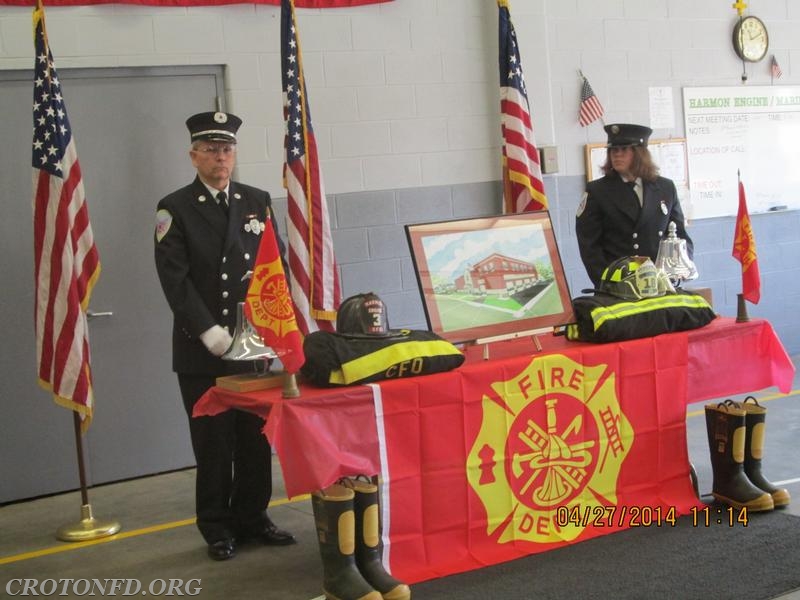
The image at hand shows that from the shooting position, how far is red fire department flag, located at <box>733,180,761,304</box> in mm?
4188

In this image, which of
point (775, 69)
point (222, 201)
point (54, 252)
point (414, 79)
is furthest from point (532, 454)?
point (775, 69)

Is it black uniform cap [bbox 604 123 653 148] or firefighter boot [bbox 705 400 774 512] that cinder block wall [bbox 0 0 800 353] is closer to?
black uniform cap [bbox 604 123 653 148]

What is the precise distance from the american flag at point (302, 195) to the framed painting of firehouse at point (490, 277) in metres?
1.36

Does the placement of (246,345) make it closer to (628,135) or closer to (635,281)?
(635,281)

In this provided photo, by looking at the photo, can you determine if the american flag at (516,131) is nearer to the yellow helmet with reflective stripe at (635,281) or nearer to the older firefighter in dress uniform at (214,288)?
the yellow helmet with reflective stripe at (635,281)

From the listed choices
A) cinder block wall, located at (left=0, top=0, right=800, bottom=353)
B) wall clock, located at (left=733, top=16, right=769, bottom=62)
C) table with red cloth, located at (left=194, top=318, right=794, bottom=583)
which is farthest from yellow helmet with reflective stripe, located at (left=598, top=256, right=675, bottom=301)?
wall clock, located at (left=733, top=16, right=769, bottom=62)

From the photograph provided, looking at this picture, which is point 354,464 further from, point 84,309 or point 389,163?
point 389,163

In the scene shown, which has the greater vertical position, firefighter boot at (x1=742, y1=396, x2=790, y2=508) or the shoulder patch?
the shoulder patch

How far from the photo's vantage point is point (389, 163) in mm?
5758

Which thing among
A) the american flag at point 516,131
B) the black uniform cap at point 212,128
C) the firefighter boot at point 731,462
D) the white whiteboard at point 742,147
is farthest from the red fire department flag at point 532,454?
the white whiteboard at point 742,147

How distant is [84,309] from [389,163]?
1.99 meters

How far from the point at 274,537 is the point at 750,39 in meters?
5.01

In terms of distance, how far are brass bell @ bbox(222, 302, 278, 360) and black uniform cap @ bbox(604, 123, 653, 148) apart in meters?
1.97

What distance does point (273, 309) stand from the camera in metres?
3.14
